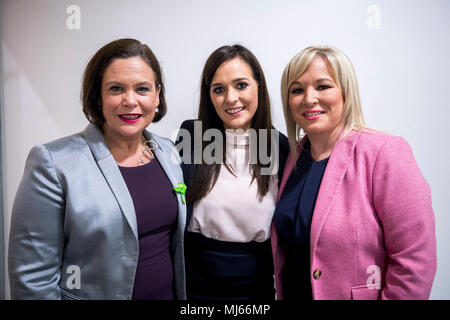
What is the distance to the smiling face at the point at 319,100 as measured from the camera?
114 centimetres

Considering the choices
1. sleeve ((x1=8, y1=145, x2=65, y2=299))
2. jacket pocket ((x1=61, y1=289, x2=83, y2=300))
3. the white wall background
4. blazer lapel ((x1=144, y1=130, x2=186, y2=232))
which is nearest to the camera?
sleeve ((x1=8, y1=145, x2=65, y2=299))

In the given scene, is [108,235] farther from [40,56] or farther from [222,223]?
[40,56]

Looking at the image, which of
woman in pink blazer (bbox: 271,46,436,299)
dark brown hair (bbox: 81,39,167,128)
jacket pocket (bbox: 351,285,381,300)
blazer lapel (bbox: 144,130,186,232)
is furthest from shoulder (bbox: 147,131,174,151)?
jacket pocket (bbox: 351,285,381,300)

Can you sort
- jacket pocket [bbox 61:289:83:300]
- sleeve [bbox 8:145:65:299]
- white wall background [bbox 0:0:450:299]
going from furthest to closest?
white wall background [bbox 0:0:450:299]
jacket pocket [bbox 61:289:83:300]
sleeve [bbox 8:145:65:299]

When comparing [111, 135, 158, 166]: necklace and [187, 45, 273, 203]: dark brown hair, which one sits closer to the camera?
[111, 135, 158, 166]: necklace

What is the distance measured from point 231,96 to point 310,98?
1.28 feet

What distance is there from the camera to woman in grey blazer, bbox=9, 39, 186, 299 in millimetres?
996

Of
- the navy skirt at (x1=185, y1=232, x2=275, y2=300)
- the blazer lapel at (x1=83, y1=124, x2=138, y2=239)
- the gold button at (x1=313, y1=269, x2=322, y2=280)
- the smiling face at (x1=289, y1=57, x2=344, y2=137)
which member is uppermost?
the smiling face at (x1=289, y1=57, x2=344, y2=137)

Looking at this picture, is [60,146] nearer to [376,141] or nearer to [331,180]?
[331,180]

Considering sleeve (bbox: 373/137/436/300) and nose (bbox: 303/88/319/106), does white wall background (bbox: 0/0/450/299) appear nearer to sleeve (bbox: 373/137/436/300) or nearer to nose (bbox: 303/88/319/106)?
nose (bbox: 303/88/319/106)

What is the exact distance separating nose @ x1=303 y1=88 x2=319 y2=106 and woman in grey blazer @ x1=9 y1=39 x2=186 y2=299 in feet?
2.20

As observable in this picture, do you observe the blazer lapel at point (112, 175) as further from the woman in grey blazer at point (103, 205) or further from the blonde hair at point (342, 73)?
the blonde hair at point (342, 73)

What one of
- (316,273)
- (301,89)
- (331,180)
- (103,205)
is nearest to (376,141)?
(331,180)

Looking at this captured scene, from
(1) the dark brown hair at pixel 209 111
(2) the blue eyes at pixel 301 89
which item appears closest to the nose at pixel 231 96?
(1) the dark brown hair at pixel 209 111
